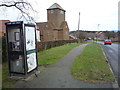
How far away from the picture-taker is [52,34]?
48062mm

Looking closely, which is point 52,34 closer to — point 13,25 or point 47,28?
point 47,28

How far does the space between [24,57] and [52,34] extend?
4250cm

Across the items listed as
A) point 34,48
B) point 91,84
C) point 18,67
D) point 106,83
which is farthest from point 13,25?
point 106,83

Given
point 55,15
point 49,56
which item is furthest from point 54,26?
point 49,56

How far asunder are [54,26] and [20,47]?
44760 mm

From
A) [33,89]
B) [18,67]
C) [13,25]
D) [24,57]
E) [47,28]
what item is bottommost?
[33,89]

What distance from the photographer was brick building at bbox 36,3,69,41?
47594 millimetres

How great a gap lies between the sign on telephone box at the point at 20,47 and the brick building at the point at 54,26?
1631 inches

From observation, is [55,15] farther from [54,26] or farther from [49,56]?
[49,56]

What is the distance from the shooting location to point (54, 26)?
165 ft

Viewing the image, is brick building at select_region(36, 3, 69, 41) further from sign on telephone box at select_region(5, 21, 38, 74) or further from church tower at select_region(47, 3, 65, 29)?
sign on telephone box at select_region(5, 21, 38, 74)

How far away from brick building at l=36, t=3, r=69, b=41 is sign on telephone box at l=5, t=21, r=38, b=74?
136 ft

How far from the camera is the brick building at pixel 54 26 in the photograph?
156 ft

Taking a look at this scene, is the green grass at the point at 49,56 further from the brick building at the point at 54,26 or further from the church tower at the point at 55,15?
the church tower at the point at 55,15
